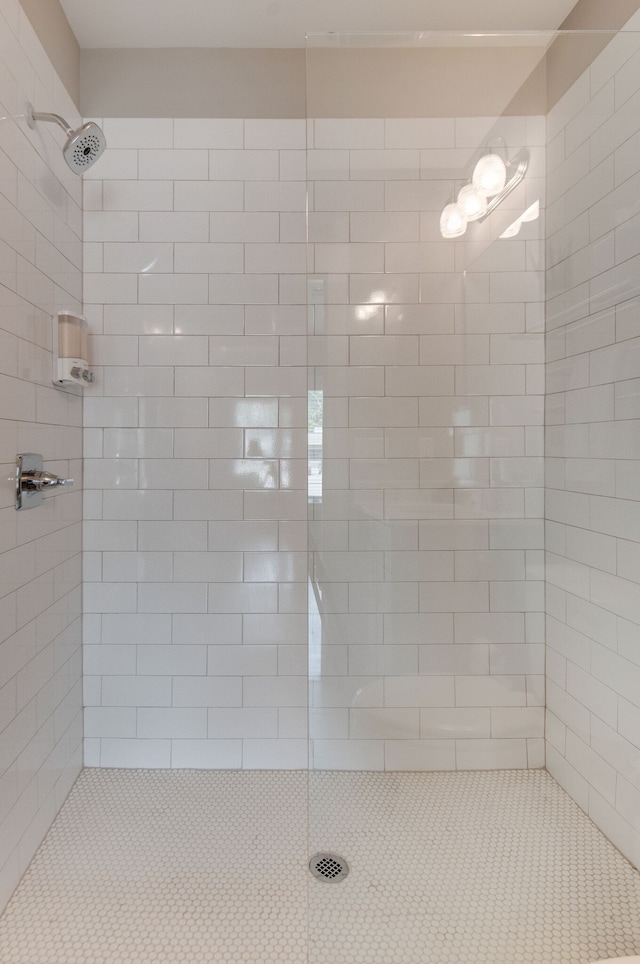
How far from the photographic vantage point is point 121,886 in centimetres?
138

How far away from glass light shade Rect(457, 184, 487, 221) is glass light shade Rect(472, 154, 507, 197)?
0.02 meters

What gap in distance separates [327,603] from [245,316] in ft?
3.52

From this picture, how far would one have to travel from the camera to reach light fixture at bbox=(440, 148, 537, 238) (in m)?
1.39

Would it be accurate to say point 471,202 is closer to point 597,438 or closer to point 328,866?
point 597,438

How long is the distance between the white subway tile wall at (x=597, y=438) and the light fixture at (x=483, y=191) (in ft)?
0.31

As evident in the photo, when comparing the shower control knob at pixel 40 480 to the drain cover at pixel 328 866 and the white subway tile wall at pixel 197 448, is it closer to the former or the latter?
the white subway tile wall at pixel 197 448

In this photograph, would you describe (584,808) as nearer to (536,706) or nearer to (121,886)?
(536,706)

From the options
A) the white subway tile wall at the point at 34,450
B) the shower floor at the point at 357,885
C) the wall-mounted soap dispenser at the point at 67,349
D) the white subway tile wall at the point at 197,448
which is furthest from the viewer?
the white subway tile wall at the point at 197,448

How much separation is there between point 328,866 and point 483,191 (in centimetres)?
191

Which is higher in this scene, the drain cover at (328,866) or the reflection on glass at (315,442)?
the reflection on glass at (315,442)

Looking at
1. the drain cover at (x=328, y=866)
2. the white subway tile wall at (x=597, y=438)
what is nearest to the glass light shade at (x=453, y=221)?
the white subway tile wall at (x=597, y=438)

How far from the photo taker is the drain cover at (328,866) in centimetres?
130

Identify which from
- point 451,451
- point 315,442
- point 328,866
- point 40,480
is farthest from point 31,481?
point 328,866

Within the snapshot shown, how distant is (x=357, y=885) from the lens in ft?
4.18
